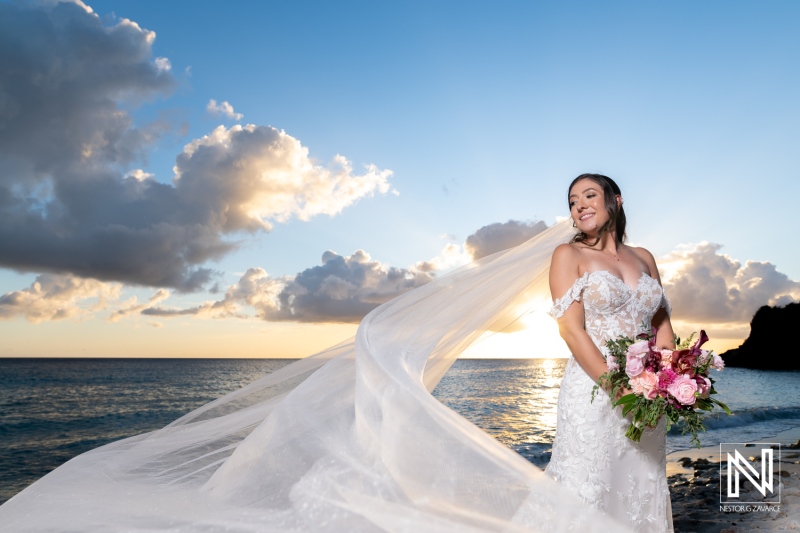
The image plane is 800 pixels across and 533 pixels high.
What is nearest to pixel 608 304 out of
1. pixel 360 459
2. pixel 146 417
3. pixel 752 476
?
pixel 360 459

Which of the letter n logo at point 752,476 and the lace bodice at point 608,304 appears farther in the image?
the letter n logo at point 752,476

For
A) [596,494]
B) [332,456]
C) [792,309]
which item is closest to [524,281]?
[596,494]

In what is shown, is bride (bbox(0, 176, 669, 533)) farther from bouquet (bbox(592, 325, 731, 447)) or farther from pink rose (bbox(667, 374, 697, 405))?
pink rose (bbox(667, 374, 697, 405))

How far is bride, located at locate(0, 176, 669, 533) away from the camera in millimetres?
2869

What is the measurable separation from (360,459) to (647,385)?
156cm

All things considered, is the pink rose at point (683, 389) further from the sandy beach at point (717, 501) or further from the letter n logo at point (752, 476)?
the letter n logo at point (752, 476)

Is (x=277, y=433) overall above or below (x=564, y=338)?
below

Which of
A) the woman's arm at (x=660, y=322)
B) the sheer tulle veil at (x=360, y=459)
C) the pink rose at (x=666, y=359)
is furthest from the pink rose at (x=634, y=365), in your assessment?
the woman's arm at (x=660, y=322)

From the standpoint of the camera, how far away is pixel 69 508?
3602mm

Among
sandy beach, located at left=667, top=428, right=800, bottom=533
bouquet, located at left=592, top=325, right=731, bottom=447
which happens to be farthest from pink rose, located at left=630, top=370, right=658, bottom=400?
sandy beach, located at left=667, top=428, right=800, bottom=533

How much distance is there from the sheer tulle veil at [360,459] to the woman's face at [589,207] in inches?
13.8

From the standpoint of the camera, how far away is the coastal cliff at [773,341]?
75.2 m

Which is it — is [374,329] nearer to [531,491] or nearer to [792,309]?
[531,491]

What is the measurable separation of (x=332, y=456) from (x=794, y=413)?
23.9 metres
